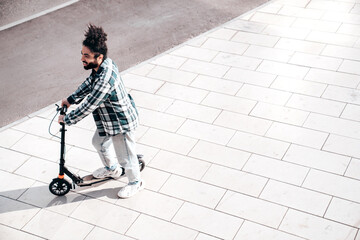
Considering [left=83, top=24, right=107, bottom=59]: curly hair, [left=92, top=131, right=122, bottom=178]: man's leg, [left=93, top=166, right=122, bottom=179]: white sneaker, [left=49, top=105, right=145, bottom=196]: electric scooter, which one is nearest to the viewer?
[left=83, top=24, right=107, bottom=59]: curly hair

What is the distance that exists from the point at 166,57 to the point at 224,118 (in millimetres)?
2189

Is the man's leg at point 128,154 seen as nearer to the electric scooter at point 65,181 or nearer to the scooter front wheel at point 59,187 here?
the electric scooter at point 65,181

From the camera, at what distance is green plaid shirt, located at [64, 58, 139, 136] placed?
20.8 ft

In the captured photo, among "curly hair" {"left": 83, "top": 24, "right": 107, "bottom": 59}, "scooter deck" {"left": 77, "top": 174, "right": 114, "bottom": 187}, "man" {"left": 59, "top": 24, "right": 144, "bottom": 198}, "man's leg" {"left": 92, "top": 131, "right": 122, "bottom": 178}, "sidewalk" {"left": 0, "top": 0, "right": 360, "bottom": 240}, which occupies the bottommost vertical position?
"sidewalk" {"left": 0, "top": 0, "right": 360, "bottom": 240}

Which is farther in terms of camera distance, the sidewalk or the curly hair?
the sidewalk

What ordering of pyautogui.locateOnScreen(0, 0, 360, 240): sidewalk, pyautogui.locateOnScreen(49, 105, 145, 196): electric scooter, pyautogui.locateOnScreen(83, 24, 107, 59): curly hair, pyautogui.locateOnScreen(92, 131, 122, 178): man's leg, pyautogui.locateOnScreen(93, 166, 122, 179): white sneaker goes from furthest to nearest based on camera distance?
pyautogui.locateOnScreen(93, 166, 122, 179): white sneaker, pyautogui.locateOnScreen(49, 105, 145, 196): electric scooter, pyautogui.locateOnScreen(92, 131, 122, 178): man's leg, pyautogui.locateOnScreen(0, 0, 360, 240): sidewalk, pyautogui.locateOnScreen(83, 24, 107, 59): curly hair

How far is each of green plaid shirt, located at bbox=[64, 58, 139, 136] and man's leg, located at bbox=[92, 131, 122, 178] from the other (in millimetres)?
183

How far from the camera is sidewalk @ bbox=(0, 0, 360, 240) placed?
22.3ft

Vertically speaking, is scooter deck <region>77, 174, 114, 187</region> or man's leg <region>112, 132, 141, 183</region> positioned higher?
man's leg <region>112, 132, 141, 183</region>

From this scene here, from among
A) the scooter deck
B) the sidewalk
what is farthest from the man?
the sidewalk

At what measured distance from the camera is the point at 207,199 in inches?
280

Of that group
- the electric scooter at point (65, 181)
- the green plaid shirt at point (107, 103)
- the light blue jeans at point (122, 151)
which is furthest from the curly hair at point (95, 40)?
the electric scooter at point (65, 181)

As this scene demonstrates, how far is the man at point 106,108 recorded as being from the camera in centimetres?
632

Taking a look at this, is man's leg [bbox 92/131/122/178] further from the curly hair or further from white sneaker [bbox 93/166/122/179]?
the curly hair
